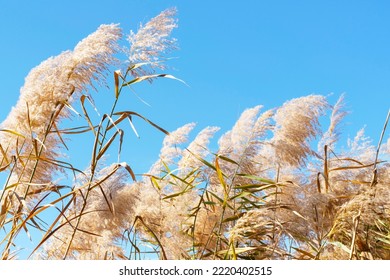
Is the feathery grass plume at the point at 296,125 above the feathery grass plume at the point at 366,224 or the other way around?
above

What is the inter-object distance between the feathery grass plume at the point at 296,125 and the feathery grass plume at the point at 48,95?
3.85 feet

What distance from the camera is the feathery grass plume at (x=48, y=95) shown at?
323cm

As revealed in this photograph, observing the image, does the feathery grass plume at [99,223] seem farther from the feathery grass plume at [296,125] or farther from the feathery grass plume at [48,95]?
the feathery grass plume at [296,125]

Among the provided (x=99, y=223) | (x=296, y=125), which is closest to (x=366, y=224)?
(x=296, y=125)

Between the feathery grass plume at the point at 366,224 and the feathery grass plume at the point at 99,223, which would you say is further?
the feathery grass plume at the point at 99,223

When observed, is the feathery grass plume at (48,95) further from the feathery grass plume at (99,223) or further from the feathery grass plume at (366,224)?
the feathery grass plume at (366,224)

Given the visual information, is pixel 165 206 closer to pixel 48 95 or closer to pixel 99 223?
pixel 99 223

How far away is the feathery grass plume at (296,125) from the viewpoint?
3.91 m

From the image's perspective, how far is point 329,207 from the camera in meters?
4.00

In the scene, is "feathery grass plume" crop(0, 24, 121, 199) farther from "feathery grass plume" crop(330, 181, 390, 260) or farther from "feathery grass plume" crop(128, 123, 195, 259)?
"feathery grass plume" crop(330, 181, 390, 260)

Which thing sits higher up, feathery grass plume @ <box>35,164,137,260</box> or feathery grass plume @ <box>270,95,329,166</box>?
feathery grass plume @ <box>270,95,329,166</box>

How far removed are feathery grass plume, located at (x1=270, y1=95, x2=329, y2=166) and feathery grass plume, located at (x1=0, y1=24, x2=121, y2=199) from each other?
117 cm

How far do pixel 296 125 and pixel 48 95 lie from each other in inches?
58.1

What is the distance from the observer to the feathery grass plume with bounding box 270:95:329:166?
12.8 feet
